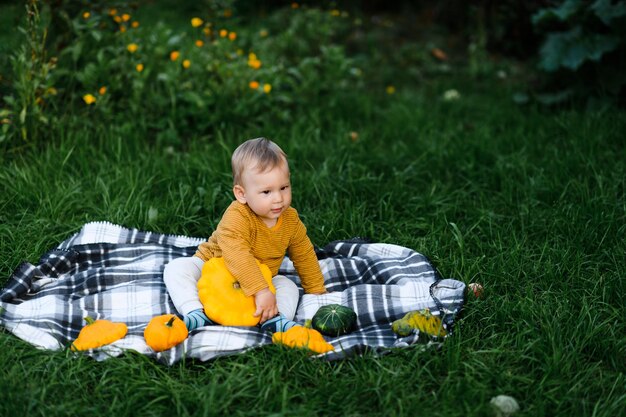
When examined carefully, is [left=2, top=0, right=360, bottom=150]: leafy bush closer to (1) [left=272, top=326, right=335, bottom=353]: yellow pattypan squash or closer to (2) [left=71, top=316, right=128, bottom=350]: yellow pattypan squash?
(2) [left=71, top=316, right=128, bottom=350]: yellow pattypan squash

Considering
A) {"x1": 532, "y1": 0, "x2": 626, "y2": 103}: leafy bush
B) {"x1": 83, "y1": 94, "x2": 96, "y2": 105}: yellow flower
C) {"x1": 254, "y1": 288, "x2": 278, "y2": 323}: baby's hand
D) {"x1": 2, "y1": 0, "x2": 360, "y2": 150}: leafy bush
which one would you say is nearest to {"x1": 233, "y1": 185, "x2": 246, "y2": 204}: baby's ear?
{"x1": 254, "y1": 288, "x2": 278, "y2": 323}: baby's hand

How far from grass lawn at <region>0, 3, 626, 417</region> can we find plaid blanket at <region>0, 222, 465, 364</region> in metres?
0.07

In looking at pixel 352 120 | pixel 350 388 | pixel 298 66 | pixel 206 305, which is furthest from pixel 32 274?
pixel 298 66

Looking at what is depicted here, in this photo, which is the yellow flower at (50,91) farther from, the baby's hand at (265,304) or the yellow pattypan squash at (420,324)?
the yellow pattypan squash at (420,324)

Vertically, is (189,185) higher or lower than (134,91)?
lower

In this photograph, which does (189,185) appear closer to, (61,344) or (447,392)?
(61,344)

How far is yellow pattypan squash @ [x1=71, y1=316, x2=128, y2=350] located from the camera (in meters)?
2.47

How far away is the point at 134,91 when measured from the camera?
4.20 m

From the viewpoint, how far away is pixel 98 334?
250cm

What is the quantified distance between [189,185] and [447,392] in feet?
6.35

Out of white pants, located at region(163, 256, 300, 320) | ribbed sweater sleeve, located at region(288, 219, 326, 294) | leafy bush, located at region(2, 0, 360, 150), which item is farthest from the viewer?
leafy bush, located at region(2, 0, 360, 150)

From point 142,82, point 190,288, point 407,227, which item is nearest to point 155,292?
point 190,288

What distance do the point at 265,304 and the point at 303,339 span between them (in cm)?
24

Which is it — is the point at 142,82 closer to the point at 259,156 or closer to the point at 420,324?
the point at 259,156
